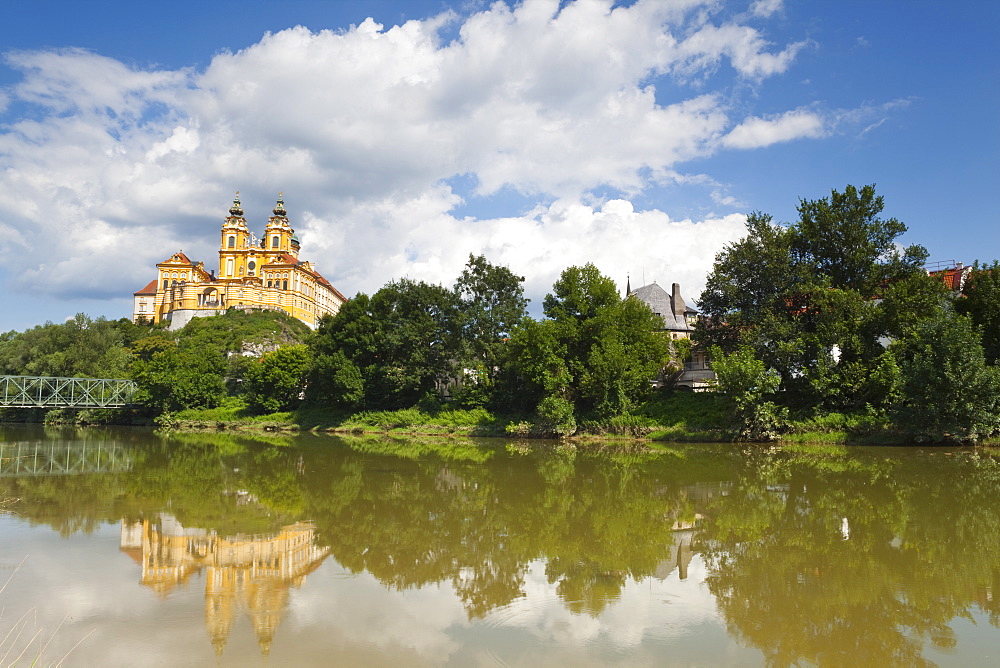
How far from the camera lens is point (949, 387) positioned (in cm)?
2684

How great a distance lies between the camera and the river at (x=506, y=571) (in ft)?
22.2

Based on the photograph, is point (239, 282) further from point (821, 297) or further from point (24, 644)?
point (24, 644)

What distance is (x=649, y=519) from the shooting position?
13.5 m

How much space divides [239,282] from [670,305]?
62952 millimetres

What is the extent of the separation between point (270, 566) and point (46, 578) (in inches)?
121

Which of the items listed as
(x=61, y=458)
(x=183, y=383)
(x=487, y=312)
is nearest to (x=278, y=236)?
(x=183, y=383)

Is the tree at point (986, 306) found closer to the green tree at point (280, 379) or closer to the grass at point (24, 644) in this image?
the grass at point (24, 644)

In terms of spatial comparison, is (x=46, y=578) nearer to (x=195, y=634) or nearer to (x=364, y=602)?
(x=195, y=634)

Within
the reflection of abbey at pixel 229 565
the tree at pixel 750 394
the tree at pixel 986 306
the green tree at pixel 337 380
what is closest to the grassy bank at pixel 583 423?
the tree at pixel 750 394

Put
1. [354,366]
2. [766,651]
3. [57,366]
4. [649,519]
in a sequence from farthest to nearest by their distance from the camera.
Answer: [57,366] → [354,366] → [649,519] → [766,651]

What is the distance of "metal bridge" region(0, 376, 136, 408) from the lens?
55969mm

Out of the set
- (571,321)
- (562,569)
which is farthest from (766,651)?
(571,321)

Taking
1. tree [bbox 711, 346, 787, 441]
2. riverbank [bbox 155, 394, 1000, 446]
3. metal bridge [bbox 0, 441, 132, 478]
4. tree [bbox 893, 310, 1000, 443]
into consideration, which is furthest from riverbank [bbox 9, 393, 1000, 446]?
metal bridge [bbox 0, 441, 132, 478]

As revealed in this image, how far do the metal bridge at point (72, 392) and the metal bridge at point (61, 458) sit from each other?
74.0 feet
